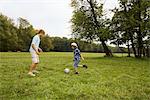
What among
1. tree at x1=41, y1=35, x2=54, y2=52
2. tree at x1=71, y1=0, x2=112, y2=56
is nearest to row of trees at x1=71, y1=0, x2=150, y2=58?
tree at x1=71, y1=0, x2=112, y2=56

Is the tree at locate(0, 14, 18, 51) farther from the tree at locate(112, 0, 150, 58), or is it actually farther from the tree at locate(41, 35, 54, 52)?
the tree at locate(112, 0, 150, 58)

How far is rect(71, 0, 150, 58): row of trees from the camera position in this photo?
123 feet

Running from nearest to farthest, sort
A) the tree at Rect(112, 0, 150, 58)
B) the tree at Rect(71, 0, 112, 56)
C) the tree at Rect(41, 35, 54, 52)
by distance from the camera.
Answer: the tree at Rect(112, 0, 150, 58) → the tree at Rect(71, 0, 112, 56) → the tree at Rect(41, 35, 54, 52)

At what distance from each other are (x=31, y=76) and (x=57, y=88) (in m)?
2.98

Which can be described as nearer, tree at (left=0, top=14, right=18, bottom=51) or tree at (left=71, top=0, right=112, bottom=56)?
tree at (left=71, top=0, right=112, bottom=56)

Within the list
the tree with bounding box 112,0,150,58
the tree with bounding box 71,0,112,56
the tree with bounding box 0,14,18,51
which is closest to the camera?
the tree with bounding box 112,0,150,58

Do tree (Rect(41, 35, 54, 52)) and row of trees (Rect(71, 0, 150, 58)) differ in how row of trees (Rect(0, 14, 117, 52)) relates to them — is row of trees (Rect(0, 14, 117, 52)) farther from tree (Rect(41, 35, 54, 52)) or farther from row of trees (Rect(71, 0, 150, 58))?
row of trees (Rect(71, 0, 150, 58))

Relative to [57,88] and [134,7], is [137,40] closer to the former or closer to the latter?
[134,7]

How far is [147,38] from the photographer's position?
39312 millimetres

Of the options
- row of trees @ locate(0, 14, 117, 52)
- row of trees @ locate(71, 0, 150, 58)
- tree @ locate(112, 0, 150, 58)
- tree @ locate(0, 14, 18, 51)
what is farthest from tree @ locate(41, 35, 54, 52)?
tree @ locate(112, 0, 150, 58)

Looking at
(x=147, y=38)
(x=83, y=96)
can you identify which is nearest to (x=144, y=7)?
(x=147, y=38)

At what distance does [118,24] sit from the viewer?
3947cm

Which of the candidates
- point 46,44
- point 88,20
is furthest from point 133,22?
point 46,44

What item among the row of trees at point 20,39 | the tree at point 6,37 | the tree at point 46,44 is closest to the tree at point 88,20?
the row of trees at point 20,39
